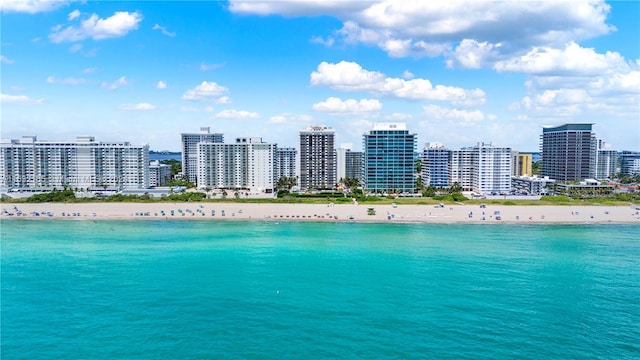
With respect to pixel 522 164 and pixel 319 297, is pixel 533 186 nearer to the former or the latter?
pixel 522 164

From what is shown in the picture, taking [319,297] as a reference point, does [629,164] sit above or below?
above

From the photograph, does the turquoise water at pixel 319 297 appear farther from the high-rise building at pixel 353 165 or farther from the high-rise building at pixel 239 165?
the high-rise building at pixel 353 165

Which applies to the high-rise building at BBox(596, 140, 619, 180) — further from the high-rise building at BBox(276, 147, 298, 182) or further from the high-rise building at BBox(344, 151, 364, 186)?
the high-rise building at BBox(276, 147, 298, 182)

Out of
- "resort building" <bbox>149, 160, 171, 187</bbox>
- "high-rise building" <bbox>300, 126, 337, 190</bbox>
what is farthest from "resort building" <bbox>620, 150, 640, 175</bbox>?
"resort building" <bbox>149, 160, 171, 187</bbox>

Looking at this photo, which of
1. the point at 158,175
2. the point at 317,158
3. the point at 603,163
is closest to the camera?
the point at 317,158

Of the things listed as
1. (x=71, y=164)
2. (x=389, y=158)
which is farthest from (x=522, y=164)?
(x=71, y=164)

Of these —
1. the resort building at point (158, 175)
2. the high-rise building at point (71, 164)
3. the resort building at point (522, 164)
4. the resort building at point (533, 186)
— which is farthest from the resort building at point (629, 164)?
the high-rise building at point (71, 164)
